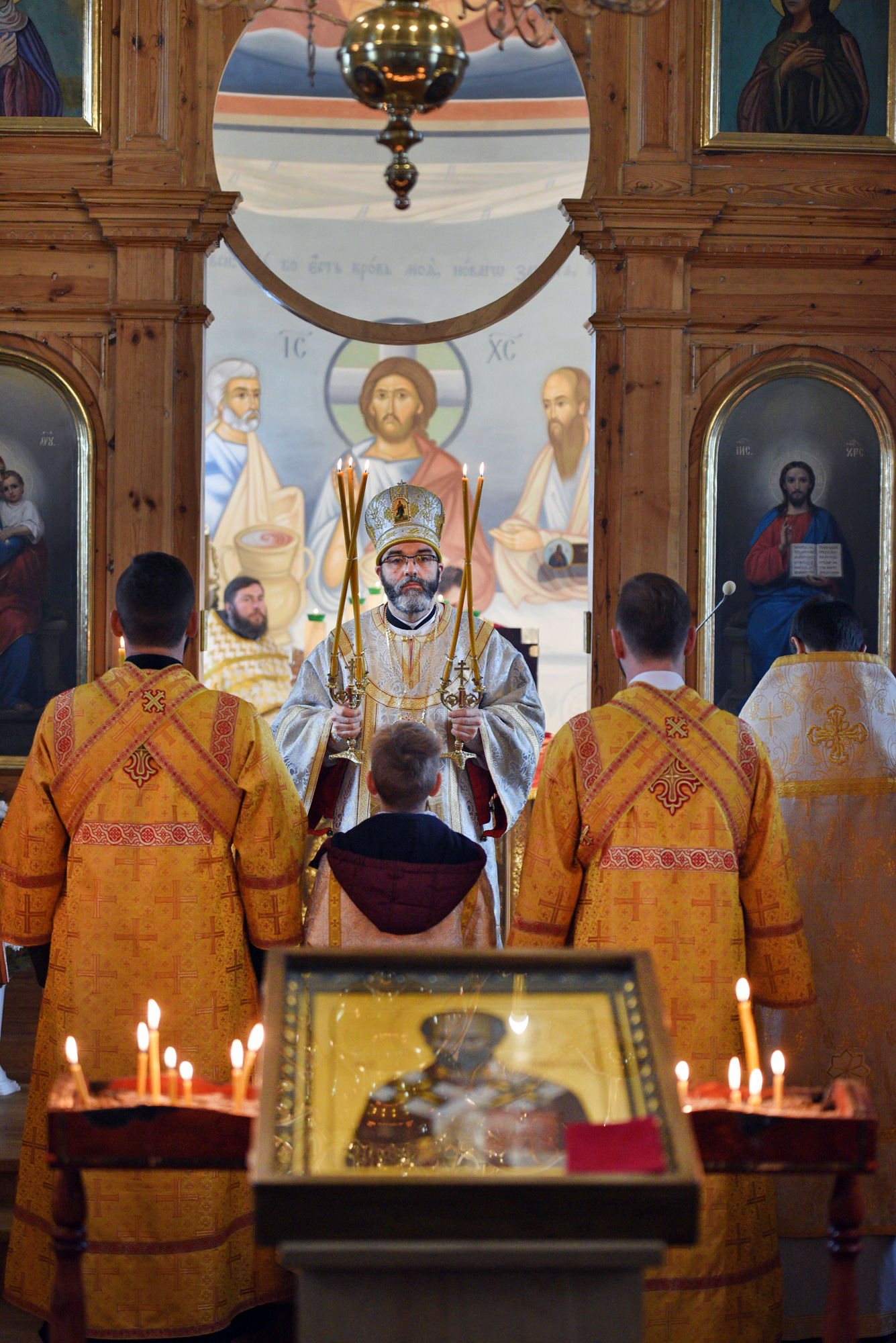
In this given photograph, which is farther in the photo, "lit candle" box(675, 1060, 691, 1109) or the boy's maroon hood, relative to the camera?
the boy's maroon hood

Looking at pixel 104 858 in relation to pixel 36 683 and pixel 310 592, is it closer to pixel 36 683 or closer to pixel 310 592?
pixel 36 683

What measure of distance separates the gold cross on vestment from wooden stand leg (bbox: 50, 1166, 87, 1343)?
2.20 meters

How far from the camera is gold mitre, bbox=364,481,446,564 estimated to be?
4.09 meters

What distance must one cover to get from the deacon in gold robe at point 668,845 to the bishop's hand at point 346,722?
797 mm

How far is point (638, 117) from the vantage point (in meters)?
5.07

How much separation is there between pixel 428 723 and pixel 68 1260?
223 centimetres

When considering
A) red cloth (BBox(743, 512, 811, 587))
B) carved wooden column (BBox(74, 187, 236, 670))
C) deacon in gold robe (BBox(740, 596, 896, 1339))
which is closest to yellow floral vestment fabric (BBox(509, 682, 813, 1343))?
deacon in gold robe (BBox(740, 596, 896, 1339))

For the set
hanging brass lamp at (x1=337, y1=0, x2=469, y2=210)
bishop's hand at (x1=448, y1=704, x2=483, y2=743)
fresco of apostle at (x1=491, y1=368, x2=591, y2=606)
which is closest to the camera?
hanging brass lamp at (x1=337, y1=0, x2=469, y2=210)

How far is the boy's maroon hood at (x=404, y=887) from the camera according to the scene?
2850 millimetres

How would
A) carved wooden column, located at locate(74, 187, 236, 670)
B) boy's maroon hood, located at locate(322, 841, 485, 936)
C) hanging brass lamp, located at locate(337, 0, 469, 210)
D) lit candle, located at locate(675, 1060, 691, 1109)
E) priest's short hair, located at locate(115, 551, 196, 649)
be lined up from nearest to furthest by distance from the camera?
lit candle, located at locate(675, 1060, 691, 1109) → hanging brass lamp, located at locate(337, 0, 469, 210) → boy's maroon hood, located at locate(322, 841, 485, 936) → priest's short hair, located at locate(115, 551, 196, 649) → carved wooden column, located at locate(74, 187, 236, 670)

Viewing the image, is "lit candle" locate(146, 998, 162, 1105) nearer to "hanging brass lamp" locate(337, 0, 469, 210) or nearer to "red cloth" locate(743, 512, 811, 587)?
"hanging brass lamp" locate(337, 0, 469, 210)

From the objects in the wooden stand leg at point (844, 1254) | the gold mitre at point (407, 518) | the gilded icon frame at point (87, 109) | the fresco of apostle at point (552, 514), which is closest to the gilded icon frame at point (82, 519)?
the gilded icon frame at point (87, 109)

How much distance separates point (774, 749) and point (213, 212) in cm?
295

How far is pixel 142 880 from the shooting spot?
3.06 meters
